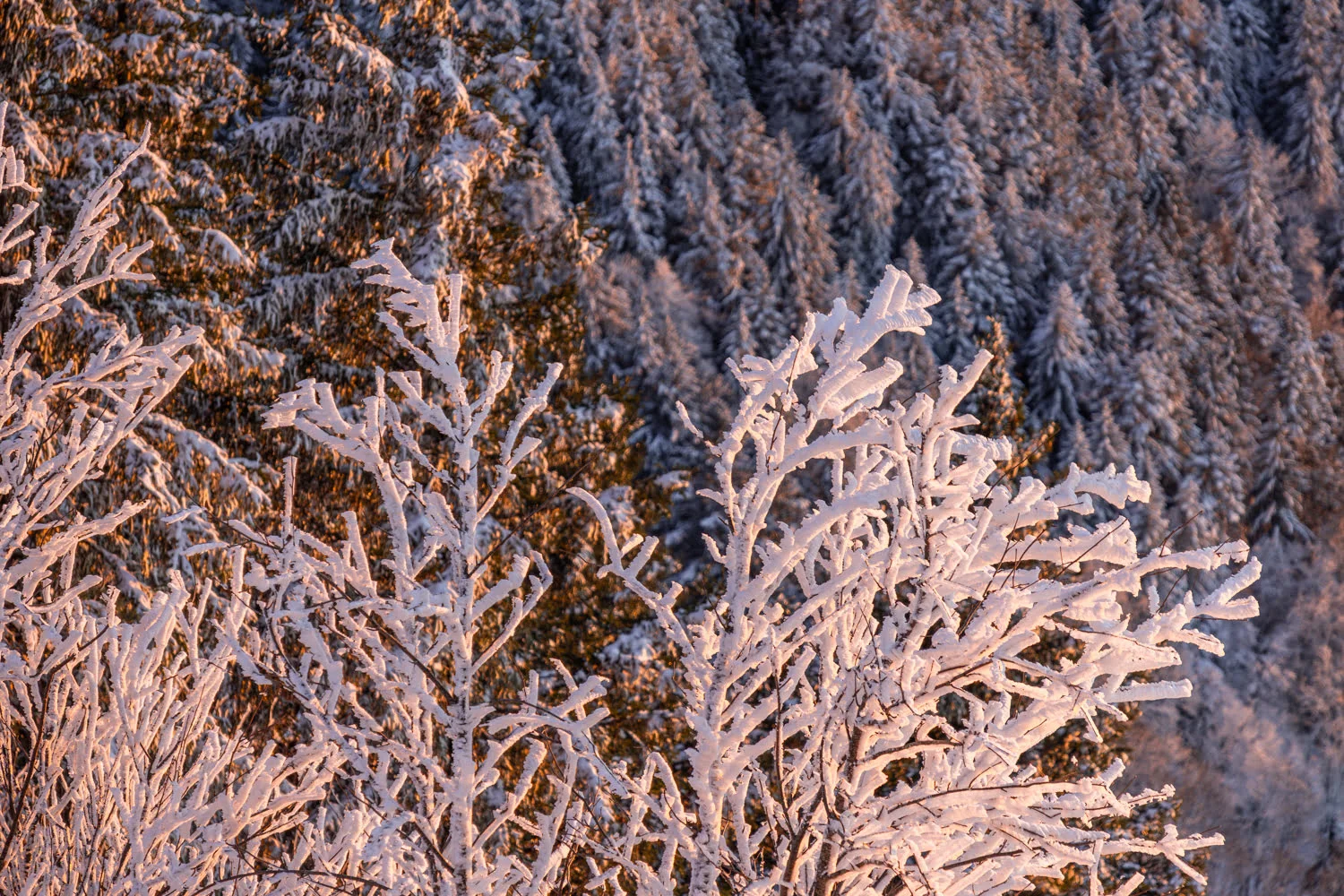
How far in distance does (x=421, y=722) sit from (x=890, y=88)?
65132 millimetres

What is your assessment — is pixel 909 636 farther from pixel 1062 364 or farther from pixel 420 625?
pixel 1062 364

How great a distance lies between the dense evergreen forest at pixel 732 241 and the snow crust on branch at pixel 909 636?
0.63 metres

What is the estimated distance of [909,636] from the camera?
9.50 feet

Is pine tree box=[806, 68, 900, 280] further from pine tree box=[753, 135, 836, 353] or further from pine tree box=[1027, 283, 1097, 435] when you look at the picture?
pine tree box=[1027, 283, 1097, 435]

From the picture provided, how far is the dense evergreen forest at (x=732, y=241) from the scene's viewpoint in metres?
10.6

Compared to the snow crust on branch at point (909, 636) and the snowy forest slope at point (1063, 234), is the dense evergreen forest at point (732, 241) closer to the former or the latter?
the snowy forest slope at point (1063, 234)

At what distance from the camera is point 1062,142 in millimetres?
68750

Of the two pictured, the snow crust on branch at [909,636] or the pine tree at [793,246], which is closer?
the snow crust on branch at [909,636]

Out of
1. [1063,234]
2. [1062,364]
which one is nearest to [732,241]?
[1062,364]

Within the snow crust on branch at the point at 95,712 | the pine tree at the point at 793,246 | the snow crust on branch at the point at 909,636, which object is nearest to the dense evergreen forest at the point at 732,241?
the pine tree at the point at 793,246

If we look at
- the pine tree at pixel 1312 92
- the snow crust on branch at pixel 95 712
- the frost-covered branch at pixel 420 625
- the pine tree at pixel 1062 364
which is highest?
the frost-covered branch at pixel 420 625

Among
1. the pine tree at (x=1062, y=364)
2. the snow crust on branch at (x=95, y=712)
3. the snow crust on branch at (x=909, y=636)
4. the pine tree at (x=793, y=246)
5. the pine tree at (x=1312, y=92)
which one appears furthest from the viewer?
the pine tree at (x=1312, y=92)

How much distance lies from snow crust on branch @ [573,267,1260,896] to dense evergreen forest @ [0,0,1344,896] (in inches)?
24.6

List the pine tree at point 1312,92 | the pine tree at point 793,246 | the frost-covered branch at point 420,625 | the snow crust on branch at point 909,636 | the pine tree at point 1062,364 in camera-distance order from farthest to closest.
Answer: the pine tree at point 1312,92
the pine tree at point 793,246
the pine tree at point 1062,364
the frost-covered branch at point 420,625
the snow crust on branch at point 909,636
